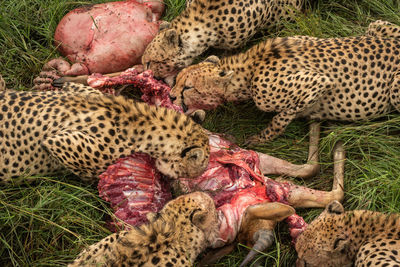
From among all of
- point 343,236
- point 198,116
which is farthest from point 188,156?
point 343,236

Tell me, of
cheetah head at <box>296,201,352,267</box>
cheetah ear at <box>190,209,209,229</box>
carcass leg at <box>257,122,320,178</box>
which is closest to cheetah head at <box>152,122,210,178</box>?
cheetah ear at <box>190,209,209,229</box>

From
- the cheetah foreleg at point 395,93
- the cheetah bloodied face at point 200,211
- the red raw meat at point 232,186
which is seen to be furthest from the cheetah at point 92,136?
the cheetah foreleg at point 395,93

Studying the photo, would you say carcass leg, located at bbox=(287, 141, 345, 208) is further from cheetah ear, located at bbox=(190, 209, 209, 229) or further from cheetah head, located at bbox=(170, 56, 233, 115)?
cheetah head, located at bbox=(170, 56, 233, 115)

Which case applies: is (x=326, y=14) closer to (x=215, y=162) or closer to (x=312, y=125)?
(x=312, y=125)

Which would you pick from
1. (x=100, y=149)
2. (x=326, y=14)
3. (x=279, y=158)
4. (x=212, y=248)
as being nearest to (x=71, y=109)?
(x=100, y=149)

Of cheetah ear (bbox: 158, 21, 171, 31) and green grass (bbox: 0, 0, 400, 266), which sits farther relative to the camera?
cheetah ear (bbox: 158, 21, 171, 31)

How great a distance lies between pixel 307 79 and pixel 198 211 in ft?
5.81

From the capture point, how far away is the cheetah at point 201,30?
228 inches

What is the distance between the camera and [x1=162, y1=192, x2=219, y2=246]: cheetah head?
4.19m

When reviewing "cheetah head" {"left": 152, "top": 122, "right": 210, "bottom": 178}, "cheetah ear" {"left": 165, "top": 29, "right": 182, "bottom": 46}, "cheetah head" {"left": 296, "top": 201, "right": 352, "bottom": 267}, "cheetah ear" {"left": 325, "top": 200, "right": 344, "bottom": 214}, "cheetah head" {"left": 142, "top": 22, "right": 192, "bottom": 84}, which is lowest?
"cheetah head" {"left": 296, "top": 201, "right": 352, "bottom": 267}

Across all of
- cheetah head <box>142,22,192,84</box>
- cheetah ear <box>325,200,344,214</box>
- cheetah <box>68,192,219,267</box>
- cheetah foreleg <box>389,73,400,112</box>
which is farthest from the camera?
cheetah head <box>142,22,192,84</box>

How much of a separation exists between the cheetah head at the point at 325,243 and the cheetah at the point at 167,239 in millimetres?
737

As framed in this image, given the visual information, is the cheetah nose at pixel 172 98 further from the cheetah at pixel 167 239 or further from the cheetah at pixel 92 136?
the cheetah at pixel 167 239

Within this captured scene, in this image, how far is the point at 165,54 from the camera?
19.0 feet
